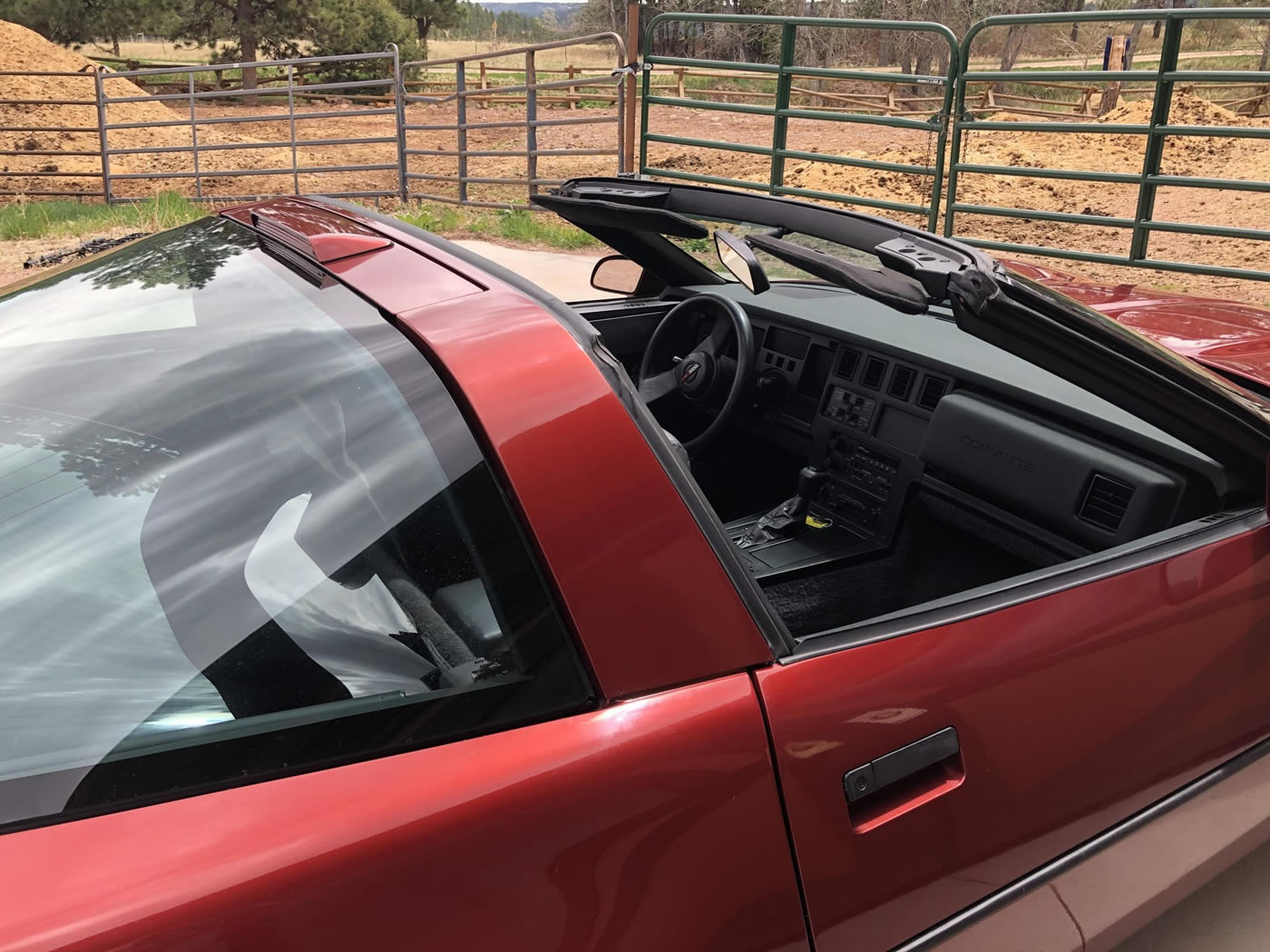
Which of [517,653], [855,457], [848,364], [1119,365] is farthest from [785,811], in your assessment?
[848,364]

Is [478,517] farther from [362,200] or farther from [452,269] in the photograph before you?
[362,200]

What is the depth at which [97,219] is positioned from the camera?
12.1 meters

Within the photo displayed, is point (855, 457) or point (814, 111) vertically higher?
point (814, 111)

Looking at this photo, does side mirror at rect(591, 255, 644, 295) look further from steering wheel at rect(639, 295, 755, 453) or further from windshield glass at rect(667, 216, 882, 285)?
windshield glass at rect(667, 216, 882, 285)

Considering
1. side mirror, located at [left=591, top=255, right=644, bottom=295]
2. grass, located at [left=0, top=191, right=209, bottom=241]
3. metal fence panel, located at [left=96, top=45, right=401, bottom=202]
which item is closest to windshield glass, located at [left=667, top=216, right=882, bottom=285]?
side mirror, located at [left=591, top=255, right=644, bottom=295]

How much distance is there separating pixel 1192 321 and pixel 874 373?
1048 millimetres

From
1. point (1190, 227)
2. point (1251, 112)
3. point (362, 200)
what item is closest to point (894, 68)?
point (1251, 112)

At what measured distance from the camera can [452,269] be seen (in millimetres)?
1592

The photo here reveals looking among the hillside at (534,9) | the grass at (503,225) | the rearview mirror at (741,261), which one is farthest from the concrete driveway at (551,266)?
the hillside at (534,9)

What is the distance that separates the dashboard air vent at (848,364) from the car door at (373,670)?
1.77m

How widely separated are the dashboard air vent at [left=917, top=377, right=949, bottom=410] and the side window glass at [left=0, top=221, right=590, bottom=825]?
169cm

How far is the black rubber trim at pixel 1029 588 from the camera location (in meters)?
1.48

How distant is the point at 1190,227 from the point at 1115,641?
7180 millimetres

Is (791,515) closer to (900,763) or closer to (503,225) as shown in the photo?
Answer: (900,763)
